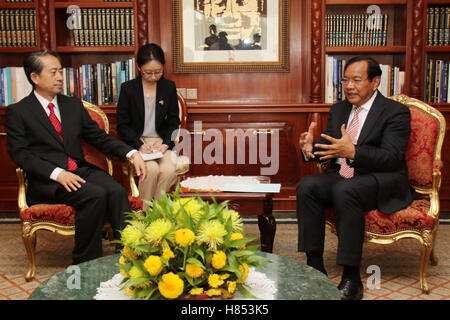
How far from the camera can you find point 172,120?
3.54m

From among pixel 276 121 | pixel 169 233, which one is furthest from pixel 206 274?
pixel 276 121

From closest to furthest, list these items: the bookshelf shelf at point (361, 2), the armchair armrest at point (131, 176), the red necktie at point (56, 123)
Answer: the red necktie at point (56, 123)
the armchair armrest at point (131, 176)
the bookshelf shelf at point (361, 2)

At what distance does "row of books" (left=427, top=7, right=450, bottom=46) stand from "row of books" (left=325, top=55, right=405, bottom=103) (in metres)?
0.37

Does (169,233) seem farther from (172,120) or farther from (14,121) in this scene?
(172,120)

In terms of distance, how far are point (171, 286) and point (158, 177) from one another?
1.89 meters

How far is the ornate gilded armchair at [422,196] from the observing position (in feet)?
8.05

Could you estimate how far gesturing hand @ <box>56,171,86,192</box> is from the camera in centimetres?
258

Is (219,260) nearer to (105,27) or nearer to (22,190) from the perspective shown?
(22,190)

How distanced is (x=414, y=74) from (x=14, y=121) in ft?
9.94

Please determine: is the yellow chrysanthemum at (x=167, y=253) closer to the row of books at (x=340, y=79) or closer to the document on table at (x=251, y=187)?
the document on table at (x=251, y=187)

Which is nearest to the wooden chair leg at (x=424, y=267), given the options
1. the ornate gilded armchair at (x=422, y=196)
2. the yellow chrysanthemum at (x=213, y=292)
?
the ornate gilded armchair at (x=422, y=196)

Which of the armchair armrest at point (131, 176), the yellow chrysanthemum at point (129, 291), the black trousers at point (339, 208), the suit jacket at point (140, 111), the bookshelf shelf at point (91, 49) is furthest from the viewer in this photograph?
the bookshelf shelf at point (91, 49)

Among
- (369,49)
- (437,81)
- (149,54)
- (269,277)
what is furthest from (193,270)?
(437,81)

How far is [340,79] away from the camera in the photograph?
4.06 meters
